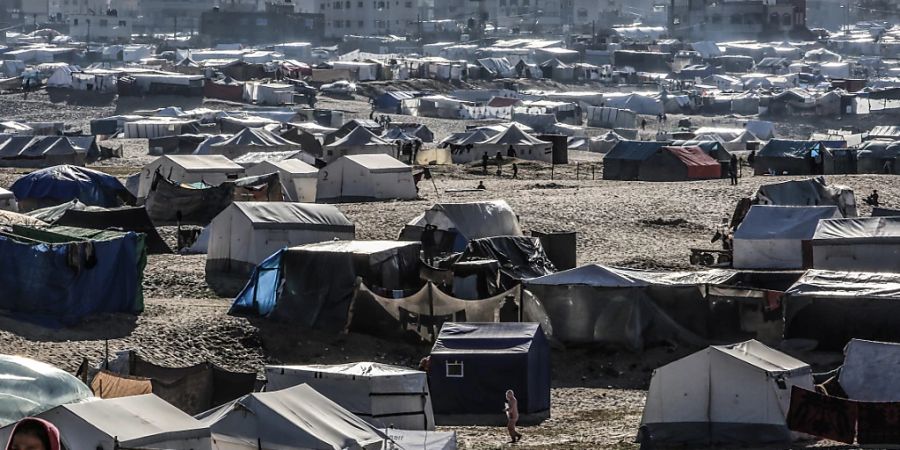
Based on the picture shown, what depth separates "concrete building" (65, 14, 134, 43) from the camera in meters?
124

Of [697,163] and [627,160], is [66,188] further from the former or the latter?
[697,163]

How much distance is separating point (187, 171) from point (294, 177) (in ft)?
6.22

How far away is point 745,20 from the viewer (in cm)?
12162

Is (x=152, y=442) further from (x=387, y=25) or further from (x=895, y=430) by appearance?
(x=387, y=25)

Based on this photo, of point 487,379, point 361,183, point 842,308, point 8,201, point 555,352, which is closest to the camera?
point 487,379

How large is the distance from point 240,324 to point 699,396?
538 centimetres

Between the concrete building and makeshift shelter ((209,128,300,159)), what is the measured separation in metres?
89.1

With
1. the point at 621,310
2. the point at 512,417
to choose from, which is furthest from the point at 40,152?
the point at 512,417

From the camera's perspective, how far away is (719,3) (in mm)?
125500

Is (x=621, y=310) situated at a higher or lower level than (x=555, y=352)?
higher

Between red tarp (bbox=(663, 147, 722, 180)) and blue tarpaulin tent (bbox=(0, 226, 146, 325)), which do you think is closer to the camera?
blue tarpaulin tent (bbox=(0, 226, 146, 325))

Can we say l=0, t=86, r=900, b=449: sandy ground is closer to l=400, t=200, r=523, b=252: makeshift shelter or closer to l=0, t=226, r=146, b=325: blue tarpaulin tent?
l=0, t=226, r=146, b=325: blue tarpaulin tent

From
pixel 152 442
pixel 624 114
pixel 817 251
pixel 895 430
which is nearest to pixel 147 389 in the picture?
pixel 152 442

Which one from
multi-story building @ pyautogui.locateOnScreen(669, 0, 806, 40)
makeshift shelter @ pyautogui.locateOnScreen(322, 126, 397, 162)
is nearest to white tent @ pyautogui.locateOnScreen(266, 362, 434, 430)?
makeshift shelter @ pyautogui.locateOnScreen(322, 126, 397, 162)
